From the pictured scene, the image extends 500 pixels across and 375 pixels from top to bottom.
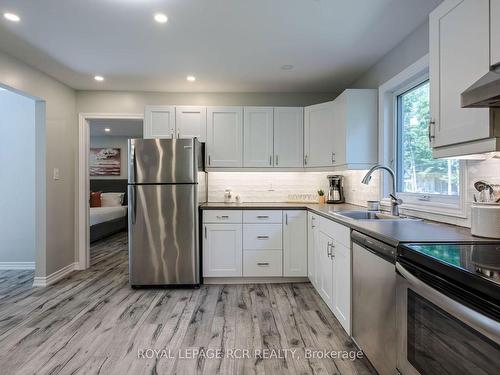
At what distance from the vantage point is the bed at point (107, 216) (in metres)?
5.65

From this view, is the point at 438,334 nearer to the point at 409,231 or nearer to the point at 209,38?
the point at 409,231

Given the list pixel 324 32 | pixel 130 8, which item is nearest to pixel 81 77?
pixel 130 8

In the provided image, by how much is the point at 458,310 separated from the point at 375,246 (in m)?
→ 0.70

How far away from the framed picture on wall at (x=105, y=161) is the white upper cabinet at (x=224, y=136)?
4756 millimetres

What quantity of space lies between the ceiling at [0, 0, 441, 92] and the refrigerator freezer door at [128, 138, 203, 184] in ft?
2.60

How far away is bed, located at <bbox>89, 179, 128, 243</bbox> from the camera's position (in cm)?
565

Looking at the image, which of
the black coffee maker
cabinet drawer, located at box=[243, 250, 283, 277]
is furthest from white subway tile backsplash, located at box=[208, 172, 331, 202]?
cabinet drawer, located at box=[243, 250, 283, 277]

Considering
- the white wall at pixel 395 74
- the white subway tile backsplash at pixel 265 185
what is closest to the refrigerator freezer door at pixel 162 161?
the white subway tile backsplash at pixel 265 185

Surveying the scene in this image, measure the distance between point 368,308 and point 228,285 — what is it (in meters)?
1.92

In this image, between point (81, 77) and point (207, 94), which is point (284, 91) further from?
point (81, 77)

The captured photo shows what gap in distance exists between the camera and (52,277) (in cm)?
347

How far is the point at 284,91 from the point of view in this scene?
394 centimetres

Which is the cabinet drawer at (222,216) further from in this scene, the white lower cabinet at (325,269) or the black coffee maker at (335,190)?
the black coffee maker at (335,190)

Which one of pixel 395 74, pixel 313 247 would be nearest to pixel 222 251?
pixel 313 247
